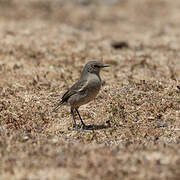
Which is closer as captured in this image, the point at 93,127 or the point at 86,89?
the point at 86,89

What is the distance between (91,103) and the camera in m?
10.1

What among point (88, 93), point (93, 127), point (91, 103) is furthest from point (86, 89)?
point (91, 103)

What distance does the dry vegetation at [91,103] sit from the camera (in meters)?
5.84

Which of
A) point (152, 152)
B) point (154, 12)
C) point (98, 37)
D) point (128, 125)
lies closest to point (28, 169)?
point (152, 152)

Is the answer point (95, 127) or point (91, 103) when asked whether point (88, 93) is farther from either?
point (91, 103)

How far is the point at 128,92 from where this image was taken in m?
10.1

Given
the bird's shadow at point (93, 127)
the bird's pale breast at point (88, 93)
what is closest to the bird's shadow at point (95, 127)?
the bird's shadow at point (93, 127)

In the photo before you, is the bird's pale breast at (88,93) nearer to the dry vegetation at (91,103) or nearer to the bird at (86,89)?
the bird at (86,89)

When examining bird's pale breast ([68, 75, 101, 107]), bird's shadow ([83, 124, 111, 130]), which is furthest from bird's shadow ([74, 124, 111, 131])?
bird's pale breast ([68, 75, 101, 107])

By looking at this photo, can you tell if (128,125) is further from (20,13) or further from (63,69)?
(20,13)

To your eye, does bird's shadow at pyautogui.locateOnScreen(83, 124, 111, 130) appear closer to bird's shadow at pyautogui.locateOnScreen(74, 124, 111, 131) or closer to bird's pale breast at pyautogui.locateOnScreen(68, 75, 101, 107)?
bird's shadow at pyautogui.locateOnScreen(74, 124, 111, 131)

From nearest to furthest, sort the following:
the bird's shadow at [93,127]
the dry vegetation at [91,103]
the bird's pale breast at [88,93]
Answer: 1. the dry vegetation at [91,103]
2. the bird's pale breast at [88,93]
3. the bird's shadow at [93,127]

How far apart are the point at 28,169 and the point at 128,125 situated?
3652 mm

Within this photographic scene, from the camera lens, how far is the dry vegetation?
584cm
